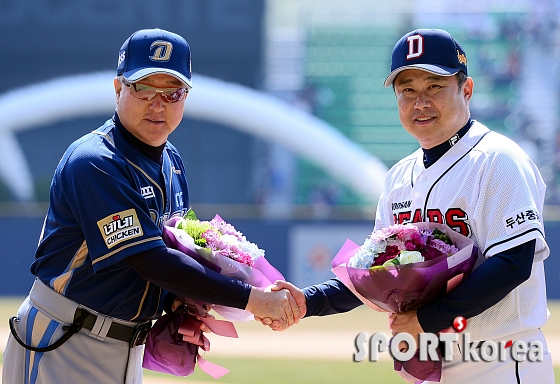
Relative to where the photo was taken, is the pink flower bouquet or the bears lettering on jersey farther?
the pink flower bouquet

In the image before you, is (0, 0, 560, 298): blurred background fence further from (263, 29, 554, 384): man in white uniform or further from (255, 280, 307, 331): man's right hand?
(263, 29, 554, 384): man in white uniform

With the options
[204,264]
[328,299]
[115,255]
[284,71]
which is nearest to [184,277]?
[204,264]

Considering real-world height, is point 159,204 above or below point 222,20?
below

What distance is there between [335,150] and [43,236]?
1547 cm

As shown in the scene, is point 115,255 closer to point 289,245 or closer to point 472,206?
point 472,206

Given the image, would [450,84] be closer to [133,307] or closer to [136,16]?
[133,307]

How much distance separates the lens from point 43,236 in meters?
3.01

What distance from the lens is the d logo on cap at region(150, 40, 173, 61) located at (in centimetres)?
298

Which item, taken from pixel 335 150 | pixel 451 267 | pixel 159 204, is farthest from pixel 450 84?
pixel 335 150

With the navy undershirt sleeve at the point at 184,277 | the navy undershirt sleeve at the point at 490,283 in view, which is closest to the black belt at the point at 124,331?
the navy undershirt sleeve at the point at 184,277

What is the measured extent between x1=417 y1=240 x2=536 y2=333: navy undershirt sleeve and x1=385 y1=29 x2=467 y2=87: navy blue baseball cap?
718 millimetres

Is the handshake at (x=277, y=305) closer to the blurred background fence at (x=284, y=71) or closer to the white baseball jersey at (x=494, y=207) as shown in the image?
the white baseball jersey at (x=494, y=207)

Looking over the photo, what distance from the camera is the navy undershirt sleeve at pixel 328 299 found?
10.9 ft

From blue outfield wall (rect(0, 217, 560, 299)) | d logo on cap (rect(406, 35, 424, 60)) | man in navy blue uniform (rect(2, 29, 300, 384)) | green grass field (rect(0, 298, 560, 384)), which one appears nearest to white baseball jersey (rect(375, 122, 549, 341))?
d logo on cap (rect(406, 35, 424, 60))
